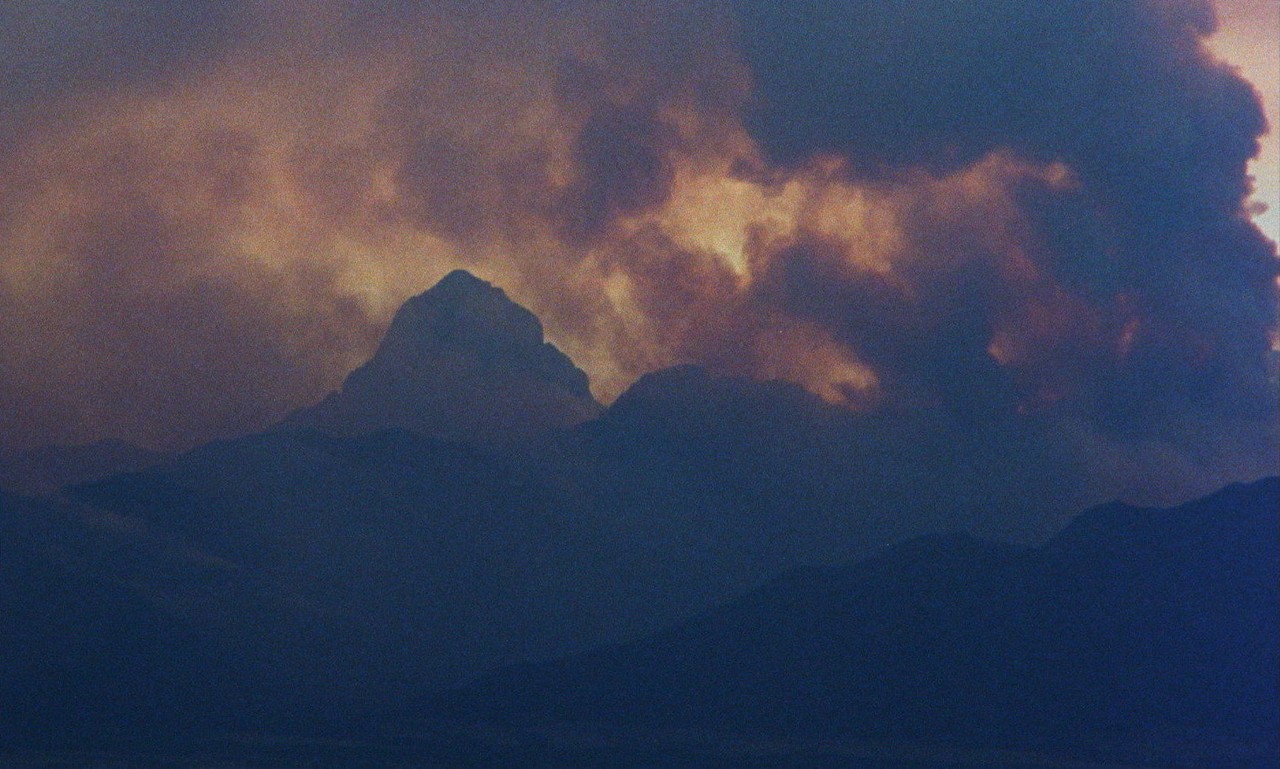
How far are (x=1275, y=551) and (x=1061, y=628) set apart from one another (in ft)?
62.9

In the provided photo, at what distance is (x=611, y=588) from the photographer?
412 feet

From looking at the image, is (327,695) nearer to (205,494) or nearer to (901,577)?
(205,494)

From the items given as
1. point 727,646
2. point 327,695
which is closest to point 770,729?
point 727,646

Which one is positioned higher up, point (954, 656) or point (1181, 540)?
point (1181, 540)

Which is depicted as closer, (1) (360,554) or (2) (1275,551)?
(2) (1275,551)

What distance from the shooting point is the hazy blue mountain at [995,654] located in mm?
101938

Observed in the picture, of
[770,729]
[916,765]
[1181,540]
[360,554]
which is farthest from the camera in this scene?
[360,554]

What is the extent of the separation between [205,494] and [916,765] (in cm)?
6943

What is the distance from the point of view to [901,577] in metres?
114

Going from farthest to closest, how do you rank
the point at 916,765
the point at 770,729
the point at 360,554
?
the point at 360,554 → the point at 770,729 → the point at 916,765

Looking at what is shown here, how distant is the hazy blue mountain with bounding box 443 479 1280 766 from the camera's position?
101938 mm

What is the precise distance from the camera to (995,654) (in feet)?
350

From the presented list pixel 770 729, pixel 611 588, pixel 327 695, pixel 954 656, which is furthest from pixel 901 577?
pixel 327 695

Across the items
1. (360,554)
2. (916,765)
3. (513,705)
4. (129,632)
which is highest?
(360,554)
